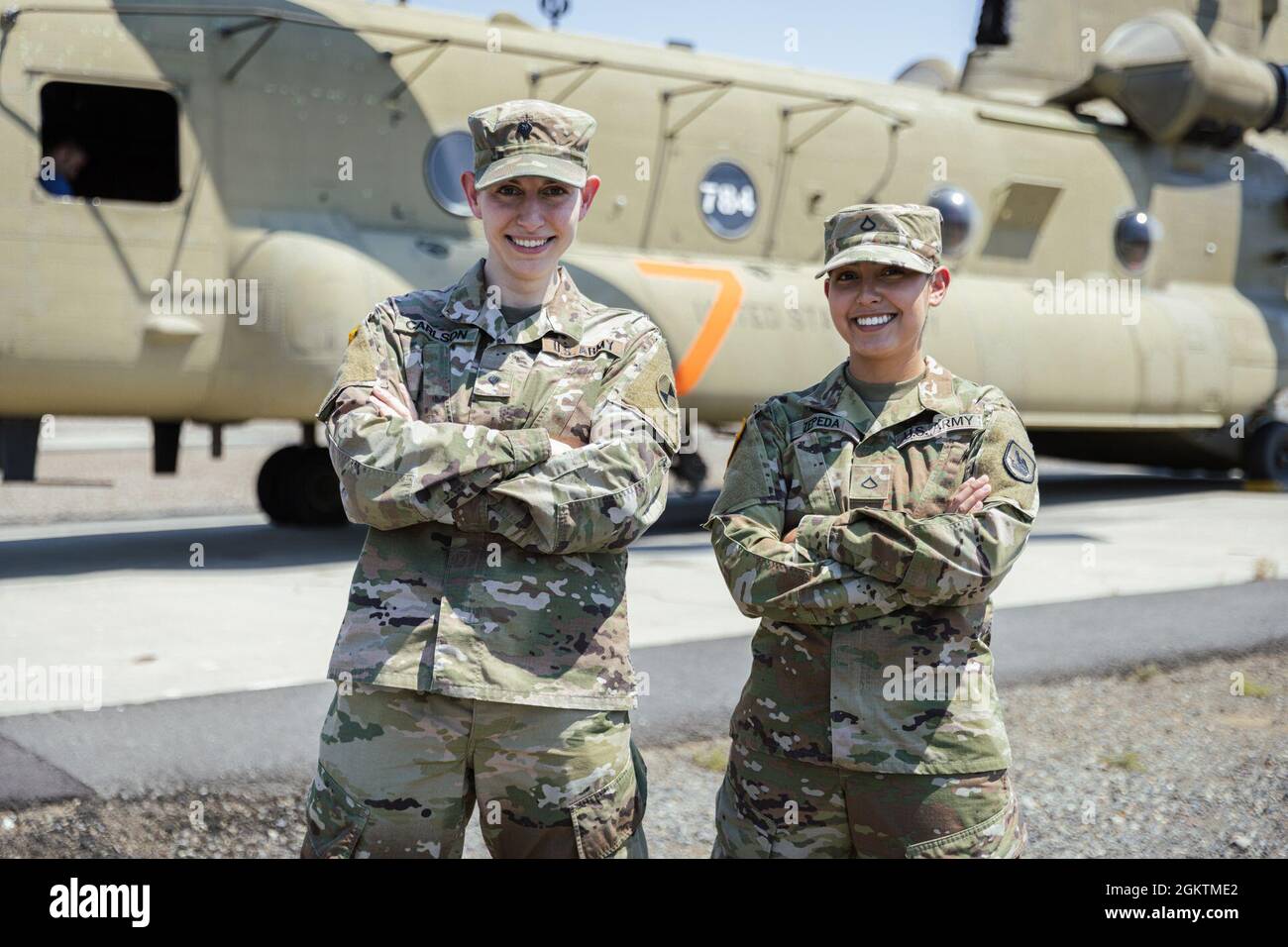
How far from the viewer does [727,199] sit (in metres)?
10.8

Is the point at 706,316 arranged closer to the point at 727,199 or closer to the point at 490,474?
the point at 727,199

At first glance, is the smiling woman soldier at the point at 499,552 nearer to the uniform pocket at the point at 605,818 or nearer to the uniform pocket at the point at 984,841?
the uniform pocket at the point at 605,818

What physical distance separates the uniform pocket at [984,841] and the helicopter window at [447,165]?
24.8 feet

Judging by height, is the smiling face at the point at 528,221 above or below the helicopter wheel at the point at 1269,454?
above

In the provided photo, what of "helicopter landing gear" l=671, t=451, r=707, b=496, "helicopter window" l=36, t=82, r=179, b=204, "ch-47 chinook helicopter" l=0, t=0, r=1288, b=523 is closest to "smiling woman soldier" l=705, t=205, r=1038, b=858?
"ch-47 chinook helicopter" l=0, t=0, r=1288, b=523

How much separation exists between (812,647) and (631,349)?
2.62 ft

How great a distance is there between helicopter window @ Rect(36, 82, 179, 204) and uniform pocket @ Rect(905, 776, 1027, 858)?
7.53 meters

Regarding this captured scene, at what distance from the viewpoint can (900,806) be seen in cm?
273

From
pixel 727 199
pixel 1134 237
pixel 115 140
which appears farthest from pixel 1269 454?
pixel 115 140

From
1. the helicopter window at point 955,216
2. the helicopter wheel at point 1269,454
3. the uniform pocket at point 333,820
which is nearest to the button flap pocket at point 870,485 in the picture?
the uniform pocket at point 333,820

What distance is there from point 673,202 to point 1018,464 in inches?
314

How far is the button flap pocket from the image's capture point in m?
2.93

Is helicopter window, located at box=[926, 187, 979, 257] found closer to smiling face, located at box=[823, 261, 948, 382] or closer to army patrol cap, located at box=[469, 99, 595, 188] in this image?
smiling face, located at box=[823, 261, 948, 382]

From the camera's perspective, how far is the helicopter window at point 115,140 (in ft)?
27.9
